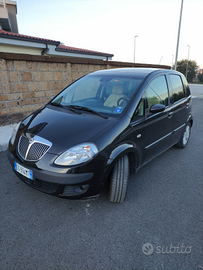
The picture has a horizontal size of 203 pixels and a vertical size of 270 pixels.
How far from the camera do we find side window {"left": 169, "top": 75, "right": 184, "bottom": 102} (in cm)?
360

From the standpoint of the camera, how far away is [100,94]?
120 inches

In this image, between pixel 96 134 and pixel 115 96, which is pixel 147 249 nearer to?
pixel 96 134

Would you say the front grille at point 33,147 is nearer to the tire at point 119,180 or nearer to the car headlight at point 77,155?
the car headlight at point 77,155

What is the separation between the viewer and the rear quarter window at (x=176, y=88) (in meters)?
3.58

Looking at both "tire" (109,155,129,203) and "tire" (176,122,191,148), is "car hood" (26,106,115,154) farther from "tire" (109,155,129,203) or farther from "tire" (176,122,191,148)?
"tire" (176,122,191,148)

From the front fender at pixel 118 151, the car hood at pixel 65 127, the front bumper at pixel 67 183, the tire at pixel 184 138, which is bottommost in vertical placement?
the tire at pixel 184 138

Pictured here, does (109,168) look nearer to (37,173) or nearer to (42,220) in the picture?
(37,173)

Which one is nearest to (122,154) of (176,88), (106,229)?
(106,229)

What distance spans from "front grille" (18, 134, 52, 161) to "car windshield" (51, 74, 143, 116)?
2.65ft

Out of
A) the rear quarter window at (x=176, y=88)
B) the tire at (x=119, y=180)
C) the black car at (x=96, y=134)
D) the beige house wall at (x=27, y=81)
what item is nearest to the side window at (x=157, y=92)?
the black car at (x=96, y=134)

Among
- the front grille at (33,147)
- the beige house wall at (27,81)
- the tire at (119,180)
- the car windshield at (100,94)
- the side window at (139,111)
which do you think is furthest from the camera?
the beige house wall at (27,81)

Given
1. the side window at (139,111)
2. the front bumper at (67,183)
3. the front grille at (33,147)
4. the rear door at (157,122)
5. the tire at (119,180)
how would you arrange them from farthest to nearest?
the rear door at (157,122) → the side window at (139,111) → the tire at (119,180) → the front grille at (33,147) → the front bumper at (67,183)

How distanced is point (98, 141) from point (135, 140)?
2.10 ft

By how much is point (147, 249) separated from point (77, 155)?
1139mm
